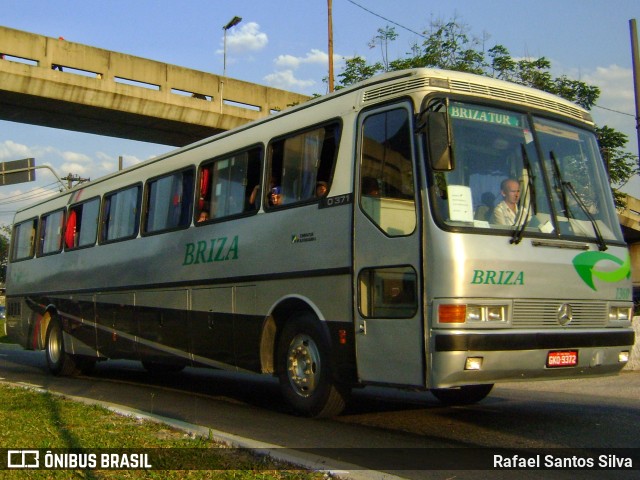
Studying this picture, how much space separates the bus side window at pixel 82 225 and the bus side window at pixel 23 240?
7.01 ft

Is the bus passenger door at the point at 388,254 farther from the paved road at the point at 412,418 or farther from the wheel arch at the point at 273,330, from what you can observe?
the wheel arch at the point at 273,330

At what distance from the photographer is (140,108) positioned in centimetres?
2536

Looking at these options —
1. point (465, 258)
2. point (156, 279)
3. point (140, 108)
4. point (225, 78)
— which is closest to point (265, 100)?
point (225, 78)

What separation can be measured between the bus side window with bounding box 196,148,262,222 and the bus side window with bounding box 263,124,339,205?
1.32 feet

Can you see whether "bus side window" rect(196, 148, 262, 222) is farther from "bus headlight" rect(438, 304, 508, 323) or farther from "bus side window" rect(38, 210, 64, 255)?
"bus side window" rect(38, 210, 64, 255)

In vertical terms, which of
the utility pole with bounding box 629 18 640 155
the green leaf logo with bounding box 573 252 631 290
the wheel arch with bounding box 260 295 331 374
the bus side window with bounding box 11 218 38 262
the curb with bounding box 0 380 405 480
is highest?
the utility pole with bounding box 629 18 640 155

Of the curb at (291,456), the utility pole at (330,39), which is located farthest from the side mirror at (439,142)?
the utility pole at (330,39)

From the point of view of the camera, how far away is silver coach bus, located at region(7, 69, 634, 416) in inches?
279

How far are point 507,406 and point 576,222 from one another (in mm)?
2919

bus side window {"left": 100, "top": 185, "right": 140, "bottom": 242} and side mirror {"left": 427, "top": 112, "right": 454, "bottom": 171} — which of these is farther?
bus side window {"left": 100, "top": 185, "right": 140, "bottom": 242}

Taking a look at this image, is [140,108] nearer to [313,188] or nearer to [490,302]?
[313,188]

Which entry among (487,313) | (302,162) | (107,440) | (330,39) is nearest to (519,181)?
(487,313)

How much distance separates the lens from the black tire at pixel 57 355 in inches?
610

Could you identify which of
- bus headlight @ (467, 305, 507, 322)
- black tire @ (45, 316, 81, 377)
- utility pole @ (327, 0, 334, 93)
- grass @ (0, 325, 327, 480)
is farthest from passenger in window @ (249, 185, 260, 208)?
utility pole @ (327, 0, 334, 93)
